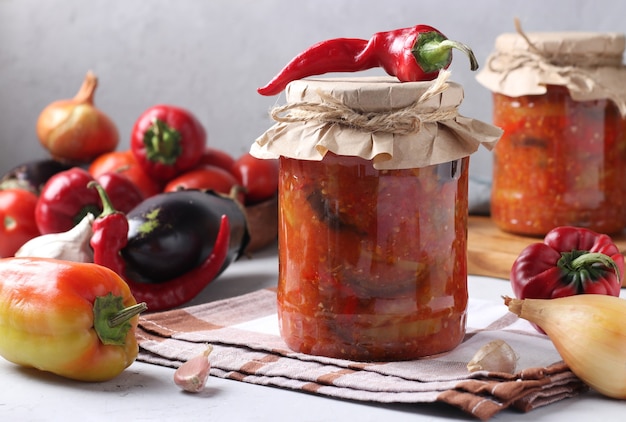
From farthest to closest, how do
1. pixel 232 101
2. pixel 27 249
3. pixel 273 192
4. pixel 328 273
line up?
pixel 232 101
pixel 273 192
pixel 27 249
pixel 328 273

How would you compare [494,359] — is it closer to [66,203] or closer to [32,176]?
[66,203]

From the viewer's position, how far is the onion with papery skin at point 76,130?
2.26m

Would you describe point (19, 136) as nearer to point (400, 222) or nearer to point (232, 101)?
point (232, 101)

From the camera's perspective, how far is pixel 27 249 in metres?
1.67

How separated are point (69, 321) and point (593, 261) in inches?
28.6

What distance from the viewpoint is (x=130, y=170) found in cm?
210

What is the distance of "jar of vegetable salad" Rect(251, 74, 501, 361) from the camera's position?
1199mm

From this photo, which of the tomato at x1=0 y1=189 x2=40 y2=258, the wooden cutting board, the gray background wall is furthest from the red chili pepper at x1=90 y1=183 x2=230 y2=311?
the gray background wall

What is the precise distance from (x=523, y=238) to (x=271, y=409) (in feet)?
3.12

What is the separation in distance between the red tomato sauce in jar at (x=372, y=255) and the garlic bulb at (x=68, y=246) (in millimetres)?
486

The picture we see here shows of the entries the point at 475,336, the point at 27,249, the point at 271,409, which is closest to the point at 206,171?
the point at 27,249

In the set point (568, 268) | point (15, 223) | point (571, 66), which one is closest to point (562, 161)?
point (571, 66)

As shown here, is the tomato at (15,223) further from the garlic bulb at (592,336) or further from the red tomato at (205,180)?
the garlic bulb at (592,336)

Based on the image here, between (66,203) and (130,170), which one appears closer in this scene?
(66,203)
